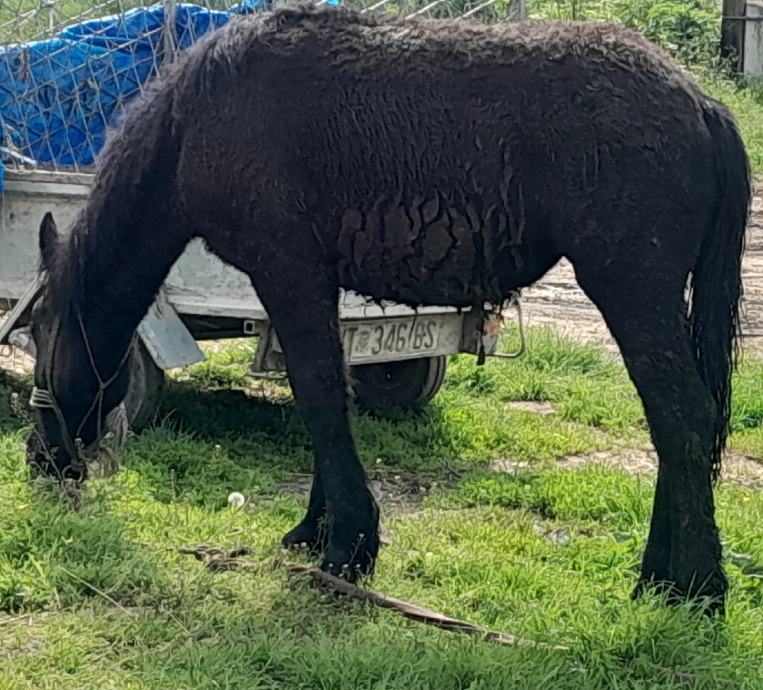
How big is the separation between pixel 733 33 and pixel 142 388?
18.4 m

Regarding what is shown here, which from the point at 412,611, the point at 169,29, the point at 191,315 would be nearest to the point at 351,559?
the point at 412,611

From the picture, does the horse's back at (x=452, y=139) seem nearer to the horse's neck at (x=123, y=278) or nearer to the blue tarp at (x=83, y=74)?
the horse's neck at (x=123, y=278)

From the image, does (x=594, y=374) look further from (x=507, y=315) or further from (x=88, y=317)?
(x=88, y=317)

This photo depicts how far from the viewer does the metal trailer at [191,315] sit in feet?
23.3

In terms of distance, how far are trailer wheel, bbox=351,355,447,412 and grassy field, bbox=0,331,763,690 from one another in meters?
0.16

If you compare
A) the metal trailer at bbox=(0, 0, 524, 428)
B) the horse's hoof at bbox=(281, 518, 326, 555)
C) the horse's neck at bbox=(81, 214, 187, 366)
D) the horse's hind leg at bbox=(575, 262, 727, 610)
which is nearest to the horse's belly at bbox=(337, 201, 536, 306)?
the horse's hind leg at bbox=(575, 262, 727, 610)

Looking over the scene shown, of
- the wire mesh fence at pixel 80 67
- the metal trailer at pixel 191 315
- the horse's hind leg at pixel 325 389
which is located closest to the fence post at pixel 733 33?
the metal trailer at pixel 191 315

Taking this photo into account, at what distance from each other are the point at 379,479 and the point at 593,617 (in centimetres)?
247

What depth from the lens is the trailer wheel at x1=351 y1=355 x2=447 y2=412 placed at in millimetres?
8109

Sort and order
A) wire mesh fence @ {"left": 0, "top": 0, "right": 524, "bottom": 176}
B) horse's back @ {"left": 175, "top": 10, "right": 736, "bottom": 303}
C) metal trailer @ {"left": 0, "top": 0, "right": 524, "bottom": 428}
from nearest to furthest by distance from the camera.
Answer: horse's back @ {"left": 175, "top": 10, "right": 736, "bottom": 303} → metal trailer @ {"left": 0, "top": 0, "right": 524, "bottom": 428} → wire mesh fence @ {"left": 0, "top": 0, "right": 524, "bottom": 176}

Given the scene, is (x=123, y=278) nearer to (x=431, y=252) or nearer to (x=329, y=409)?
(x=329, y=409)

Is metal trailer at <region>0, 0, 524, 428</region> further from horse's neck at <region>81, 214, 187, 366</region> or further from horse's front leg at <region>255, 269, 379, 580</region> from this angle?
horse's front leg at <region>255, 269, 379, 580</region>

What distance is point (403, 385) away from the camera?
8.15 metres

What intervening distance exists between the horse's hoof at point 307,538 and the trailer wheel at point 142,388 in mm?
1872
